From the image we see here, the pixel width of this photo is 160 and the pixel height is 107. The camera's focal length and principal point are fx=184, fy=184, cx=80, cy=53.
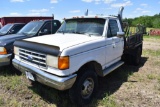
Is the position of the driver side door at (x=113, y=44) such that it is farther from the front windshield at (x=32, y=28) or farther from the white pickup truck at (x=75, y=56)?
the front windshield at (x=32, y=28)

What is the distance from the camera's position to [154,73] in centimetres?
663

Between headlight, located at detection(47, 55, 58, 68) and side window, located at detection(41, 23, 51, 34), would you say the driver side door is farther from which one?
side window, located at detection(41, 23, 51, 34)

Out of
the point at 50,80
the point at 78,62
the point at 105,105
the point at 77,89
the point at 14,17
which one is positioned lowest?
the point at 105,105

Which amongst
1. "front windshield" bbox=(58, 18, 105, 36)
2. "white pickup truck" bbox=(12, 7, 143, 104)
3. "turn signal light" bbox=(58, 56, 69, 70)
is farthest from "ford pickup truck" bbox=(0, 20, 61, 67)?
"turn signal light" bbox=(58, 56, 69, 70)

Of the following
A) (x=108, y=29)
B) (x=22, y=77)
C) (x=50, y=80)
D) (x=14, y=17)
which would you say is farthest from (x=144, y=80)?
(x=14, y=17)

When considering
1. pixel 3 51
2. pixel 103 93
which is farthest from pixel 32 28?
pixel 103 93

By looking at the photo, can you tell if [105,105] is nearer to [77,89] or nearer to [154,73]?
[77,89]

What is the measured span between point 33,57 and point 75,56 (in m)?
0.98

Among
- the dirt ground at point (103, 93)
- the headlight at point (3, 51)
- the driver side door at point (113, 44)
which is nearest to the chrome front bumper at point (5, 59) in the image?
the headlight at point (3, 51)

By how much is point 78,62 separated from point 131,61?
14.0 feet

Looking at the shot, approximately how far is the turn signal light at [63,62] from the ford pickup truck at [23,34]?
2962 millimetres

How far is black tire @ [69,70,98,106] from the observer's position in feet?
12.7

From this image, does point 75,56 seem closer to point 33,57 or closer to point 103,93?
point 33,57

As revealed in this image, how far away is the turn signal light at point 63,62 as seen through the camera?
344 centimetres
